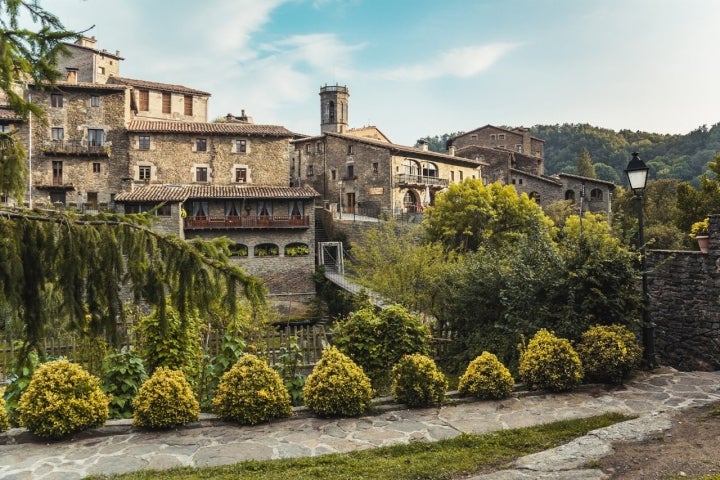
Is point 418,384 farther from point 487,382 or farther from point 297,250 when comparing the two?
point 297,250

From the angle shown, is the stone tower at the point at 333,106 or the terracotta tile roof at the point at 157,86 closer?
the terracotta tile roof at the point at 157,86

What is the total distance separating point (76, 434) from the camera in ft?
25.4

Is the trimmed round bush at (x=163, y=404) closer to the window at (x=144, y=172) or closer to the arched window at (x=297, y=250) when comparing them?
the arched window at (x=297, y=250)

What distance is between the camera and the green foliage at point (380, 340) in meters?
10.1

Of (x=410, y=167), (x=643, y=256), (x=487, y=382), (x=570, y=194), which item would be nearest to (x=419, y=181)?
(x=410, y=167)

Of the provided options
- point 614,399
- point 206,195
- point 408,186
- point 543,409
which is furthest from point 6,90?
point 408,186

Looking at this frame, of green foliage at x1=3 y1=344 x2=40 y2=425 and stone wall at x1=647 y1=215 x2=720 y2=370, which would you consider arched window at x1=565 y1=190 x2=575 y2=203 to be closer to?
stone wall at x1=647 y1=215 x2=720 y2=370

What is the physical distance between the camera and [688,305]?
11.2 meters

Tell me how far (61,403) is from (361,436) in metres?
4.32

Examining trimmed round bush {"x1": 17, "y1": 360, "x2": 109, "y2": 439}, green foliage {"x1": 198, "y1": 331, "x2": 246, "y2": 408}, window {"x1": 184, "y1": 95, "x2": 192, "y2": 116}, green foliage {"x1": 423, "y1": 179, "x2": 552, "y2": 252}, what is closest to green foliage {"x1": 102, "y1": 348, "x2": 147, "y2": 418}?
trimmed round bush {"x1": 17, "y1": 360, "x2": 109, "y2": 439}

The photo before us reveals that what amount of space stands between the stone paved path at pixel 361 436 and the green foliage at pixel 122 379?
66cm

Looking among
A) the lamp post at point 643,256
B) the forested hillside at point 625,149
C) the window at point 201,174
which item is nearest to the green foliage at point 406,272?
the lamp post at point 643,256

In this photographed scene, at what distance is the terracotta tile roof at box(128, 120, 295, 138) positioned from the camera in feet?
123

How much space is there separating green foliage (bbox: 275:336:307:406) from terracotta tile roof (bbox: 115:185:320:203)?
2438cm
